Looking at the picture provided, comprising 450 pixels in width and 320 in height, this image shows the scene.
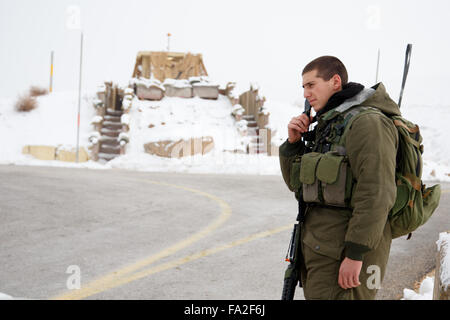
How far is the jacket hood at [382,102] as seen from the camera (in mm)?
2016

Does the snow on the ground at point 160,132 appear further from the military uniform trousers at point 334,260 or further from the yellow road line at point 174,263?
the military uniform trousers at point 334,260

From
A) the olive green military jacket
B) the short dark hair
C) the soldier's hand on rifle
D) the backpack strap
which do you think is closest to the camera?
the olive green military jacket

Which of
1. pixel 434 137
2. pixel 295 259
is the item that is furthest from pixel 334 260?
pixel 434 137

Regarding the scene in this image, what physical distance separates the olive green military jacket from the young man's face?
0.14 meters

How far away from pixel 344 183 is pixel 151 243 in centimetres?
413

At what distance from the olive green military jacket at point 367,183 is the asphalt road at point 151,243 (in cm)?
215

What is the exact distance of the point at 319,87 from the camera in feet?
7.01

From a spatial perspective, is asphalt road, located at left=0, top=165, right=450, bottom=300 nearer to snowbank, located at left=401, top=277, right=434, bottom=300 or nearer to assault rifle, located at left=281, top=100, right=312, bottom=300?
snowbank, located at left=401, top=277, right=434, bottom=300

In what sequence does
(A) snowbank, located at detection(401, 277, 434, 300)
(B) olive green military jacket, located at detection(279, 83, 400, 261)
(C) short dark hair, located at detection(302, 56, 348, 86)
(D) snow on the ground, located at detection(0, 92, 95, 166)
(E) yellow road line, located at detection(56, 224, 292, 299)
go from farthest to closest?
(D) snow on the ground, located at detection(0, 92, 95, 166)
(E) yellow road line, located at detection(56, 224, 292, 299)
(A) snowbank, located at detection(401, 277, 434, 300)
(C) short dark hair, located at detection(302, 56, 348, 86)
(B) olive green military jacket, located at detection(279, 83, 400, 261)

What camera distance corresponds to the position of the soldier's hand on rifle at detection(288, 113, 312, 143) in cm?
225

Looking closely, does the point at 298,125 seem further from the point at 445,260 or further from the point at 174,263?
the point at 174,263

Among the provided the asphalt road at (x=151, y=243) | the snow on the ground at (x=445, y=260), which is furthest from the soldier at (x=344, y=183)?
the asphalt road at (x=151, y=243)

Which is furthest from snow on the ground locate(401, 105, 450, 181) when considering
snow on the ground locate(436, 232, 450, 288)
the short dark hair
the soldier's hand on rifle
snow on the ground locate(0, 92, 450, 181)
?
Result: the short dark hair
